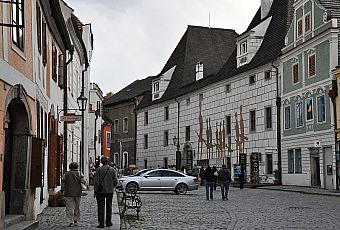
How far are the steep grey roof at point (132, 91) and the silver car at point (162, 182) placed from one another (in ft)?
140

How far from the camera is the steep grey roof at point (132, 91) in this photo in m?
80.9

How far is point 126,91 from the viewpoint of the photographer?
286 ft

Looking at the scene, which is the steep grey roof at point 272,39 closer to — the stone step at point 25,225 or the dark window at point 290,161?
the dark window at point 290,161

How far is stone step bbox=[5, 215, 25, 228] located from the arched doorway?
0.29m

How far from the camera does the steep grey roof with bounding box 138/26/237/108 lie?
219ft

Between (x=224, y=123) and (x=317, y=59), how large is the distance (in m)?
15.9

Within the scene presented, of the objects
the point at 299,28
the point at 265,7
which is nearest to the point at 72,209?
the point at 299,28

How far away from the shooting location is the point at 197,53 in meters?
68.5

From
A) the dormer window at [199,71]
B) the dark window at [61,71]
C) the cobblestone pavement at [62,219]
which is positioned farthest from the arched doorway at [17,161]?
the dormer window at [199,71]

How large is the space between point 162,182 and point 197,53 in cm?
3450

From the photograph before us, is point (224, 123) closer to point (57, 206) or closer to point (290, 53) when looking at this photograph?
point (290, 53)

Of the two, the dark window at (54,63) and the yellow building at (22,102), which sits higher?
the dark window at (54,63)

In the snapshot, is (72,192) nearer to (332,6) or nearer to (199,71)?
(332,6)

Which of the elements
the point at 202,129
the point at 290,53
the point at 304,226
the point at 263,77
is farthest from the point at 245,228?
the point at 202,129
